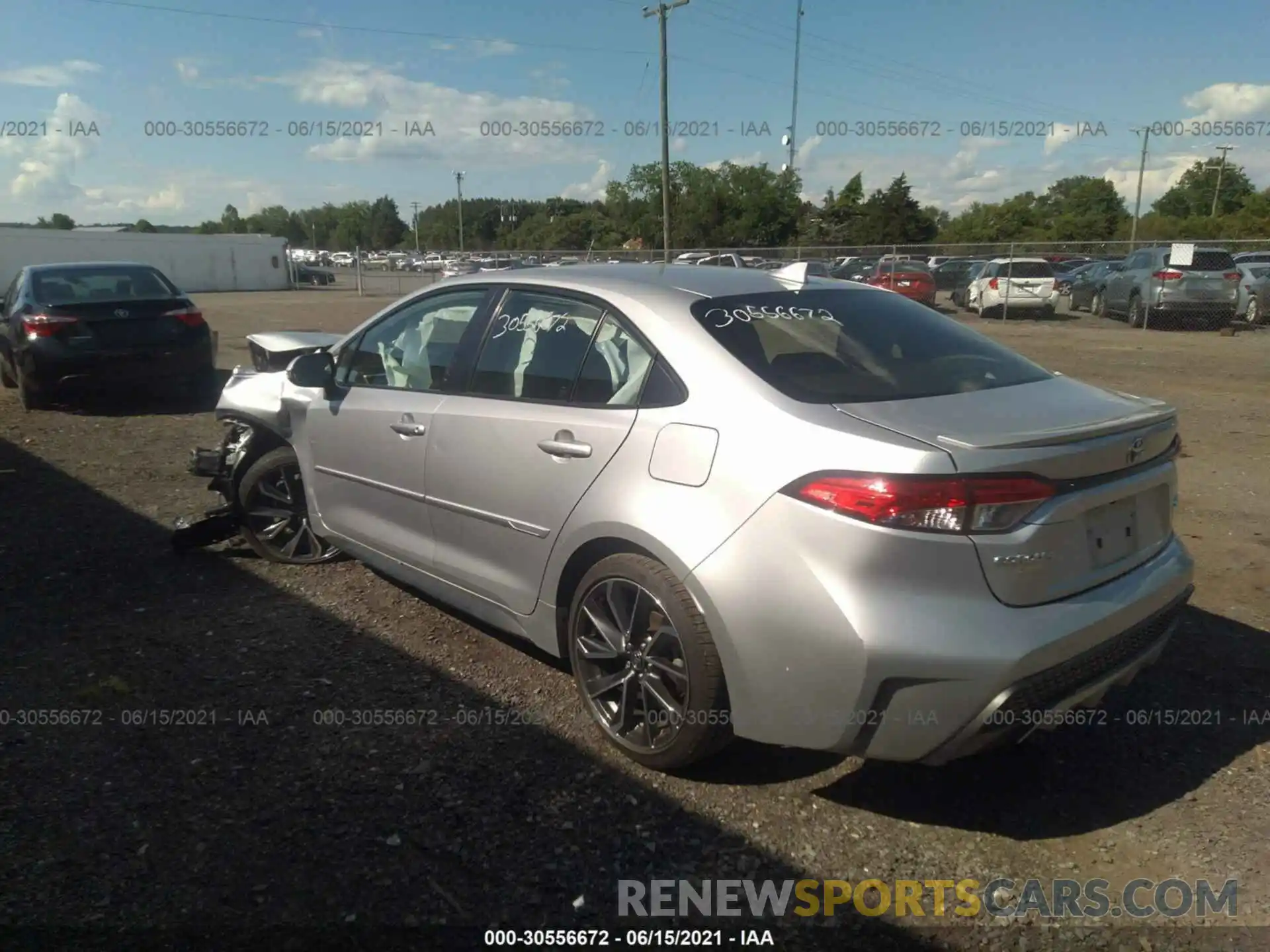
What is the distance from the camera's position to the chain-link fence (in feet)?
66.8

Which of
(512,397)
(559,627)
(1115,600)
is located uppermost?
(512,397)

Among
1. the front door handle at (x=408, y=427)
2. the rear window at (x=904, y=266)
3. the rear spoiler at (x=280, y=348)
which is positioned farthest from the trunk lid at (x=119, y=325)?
the rear window at (x=904, y=266)

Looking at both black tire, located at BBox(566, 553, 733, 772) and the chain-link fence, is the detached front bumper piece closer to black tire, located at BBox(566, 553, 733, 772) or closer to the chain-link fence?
black tire, located at BBox(566, 553, 733, 772)

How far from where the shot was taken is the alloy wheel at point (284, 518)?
16.8 feet

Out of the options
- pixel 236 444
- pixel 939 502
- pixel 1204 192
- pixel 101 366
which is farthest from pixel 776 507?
pixel 1204 192

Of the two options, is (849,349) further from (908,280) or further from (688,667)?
(908,280)

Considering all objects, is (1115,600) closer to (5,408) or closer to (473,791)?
(473,791)

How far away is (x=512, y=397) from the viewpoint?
3613 mm

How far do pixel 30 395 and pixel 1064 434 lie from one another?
10.4 meters

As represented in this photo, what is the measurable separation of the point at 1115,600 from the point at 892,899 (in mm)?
1084

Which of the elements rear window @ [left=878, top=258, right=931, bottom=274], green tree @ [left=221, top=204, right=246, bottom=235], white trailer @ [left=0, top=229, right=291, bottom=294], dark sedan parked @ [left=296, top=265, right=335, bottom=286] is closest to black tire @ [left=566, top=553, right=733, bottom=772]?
rear window @ [left=878, top=258, right=931, bottom=274]

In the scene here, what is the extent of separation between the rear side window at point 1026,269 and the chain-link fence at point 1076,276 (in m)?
0.02

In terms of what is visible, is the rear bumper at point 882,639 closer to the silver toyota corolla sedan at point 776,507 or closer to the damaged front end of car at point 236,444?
the silver toyota corolla sedan at point 776,507

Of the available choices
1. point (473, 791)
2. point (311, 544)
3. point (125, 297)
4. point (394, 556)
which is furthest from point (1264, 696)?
point (125, 297)
